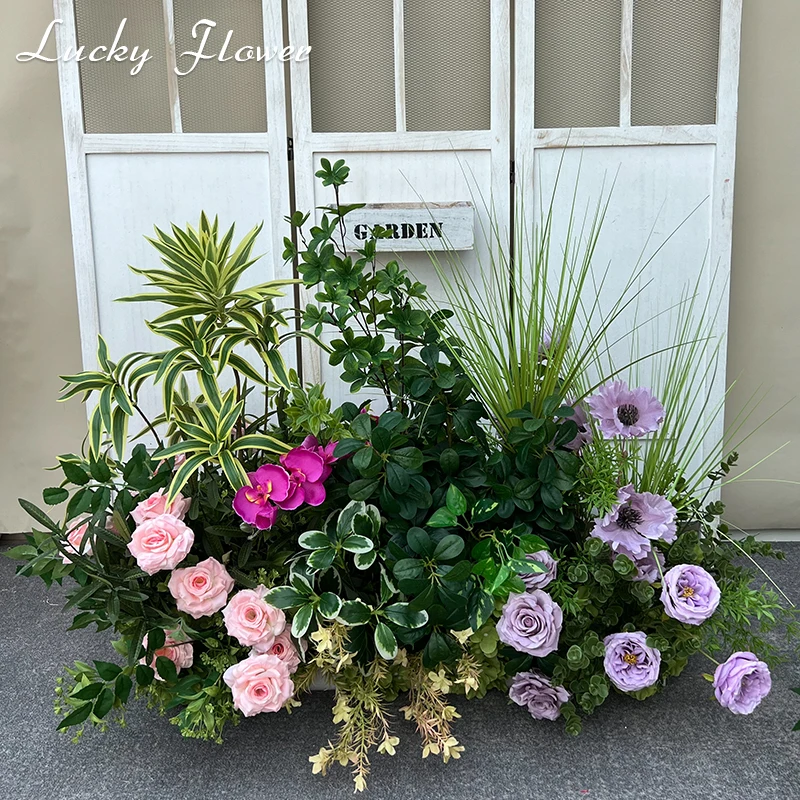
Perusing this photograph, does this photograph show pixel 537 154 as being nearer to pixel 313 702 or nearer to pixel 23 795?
pixel 313 702

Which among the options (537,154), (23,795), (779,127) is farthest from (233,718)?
(779,127)

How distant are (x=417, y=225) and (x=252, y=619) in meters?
1.23

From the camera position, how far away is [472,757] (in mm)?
1511

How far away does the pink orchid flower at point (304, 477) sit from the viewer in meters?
1.51

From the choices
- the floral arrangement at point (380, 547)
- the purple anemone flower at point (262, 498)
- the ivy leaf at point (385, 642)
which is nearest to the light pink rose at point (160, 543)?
the floral arrangement at point (380, 547)

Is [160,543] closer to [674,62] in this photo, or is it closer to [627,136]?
[627,136]

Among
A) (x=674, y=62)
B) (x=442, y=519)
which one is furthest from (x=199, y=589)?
(x=674, y=62)

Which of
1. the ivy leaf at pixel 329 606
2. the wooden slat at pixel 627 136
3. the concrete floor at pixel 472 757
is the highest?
the wooden slat at pixel 627 136

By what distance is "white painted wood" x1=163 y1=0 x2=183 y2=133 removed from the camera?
7.01 feet

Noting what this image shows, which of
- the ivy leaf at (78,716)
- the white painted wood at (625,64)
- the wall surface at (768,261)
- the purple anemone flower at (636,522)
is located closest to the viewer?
the ivy leaf at (78,716)

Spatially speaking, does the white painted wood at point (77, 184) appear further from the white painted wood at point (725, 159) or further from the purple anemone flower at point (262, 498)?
the white painted wood at point (725, 159)

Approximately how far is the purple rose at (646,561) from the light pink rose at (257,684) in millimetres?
698

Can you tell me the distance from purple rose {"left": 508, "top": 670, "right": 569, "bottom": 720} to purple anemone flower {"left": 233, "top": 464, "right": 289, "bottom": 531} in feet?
2.02

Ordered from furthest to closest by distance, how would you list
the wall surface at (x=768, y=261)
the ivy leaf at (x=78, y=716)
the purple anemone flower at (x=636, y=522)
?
1. the wall surface at (x=768, y=261)
2. the purple anemone flower at (x=636, y=522)
3. the ivy leaf at (x=78, y=716)
